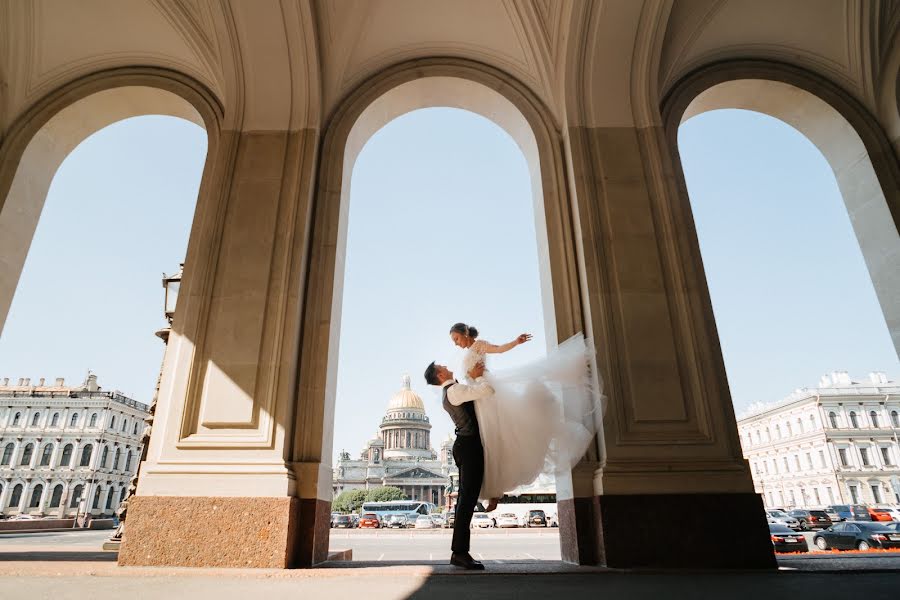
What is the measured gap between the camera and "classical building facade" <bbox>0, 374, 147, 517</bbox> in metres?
51.9

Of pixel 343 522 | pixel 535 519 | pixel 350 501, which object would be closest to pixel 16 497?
pixel 350 501

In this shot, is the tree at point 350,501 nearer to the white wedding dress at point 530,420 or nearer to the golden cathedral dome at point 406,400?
the golden cathedral dome at point 406,400

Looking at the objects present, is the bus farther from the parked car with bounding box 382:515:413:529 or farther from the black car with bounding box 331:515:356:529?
the parked car with bounding box 382:515:413:529

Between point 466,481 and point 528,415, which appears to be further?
point 528,415

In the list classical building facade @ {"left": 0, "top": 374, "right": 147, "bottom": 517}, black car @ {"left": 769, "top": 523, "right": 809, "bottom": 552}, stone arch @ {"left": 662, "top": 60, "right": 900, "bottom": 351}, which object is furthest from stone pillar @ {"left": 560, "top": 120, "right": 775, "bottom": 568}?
classical building facade @ {"left": 0, "top": 374, "right": 147, "bottom": 517}

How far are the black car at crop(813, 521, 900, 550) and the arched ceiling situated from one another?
1229cm

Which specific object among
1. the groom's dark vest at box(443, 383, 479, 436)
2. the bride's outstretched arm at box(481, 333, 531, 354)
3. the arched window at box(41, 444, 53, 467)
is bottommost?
the groom's dark vest at box(443, 383, 479, 436)

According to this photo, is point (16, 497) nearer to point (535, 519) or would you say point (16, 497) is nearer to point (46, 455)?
point (46, 455)

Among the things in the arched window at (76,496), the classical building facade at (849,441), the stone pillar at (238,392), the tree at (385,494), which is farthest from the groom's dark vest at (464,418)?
the tree at (385,494)

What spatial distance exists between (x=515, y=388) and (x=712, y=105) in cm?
503

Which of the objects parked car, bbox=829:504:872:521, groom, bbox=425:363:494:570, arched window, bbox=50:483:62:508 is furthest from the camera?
arched window, bbox=50:483:62:508

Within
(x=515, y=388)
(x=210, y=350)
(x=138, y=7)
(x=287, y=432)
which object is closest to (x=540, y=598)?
(x=515, y=388)

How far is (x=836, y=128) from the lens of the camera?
6.46 meters

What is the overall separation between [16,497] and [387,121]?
65.4 metres
